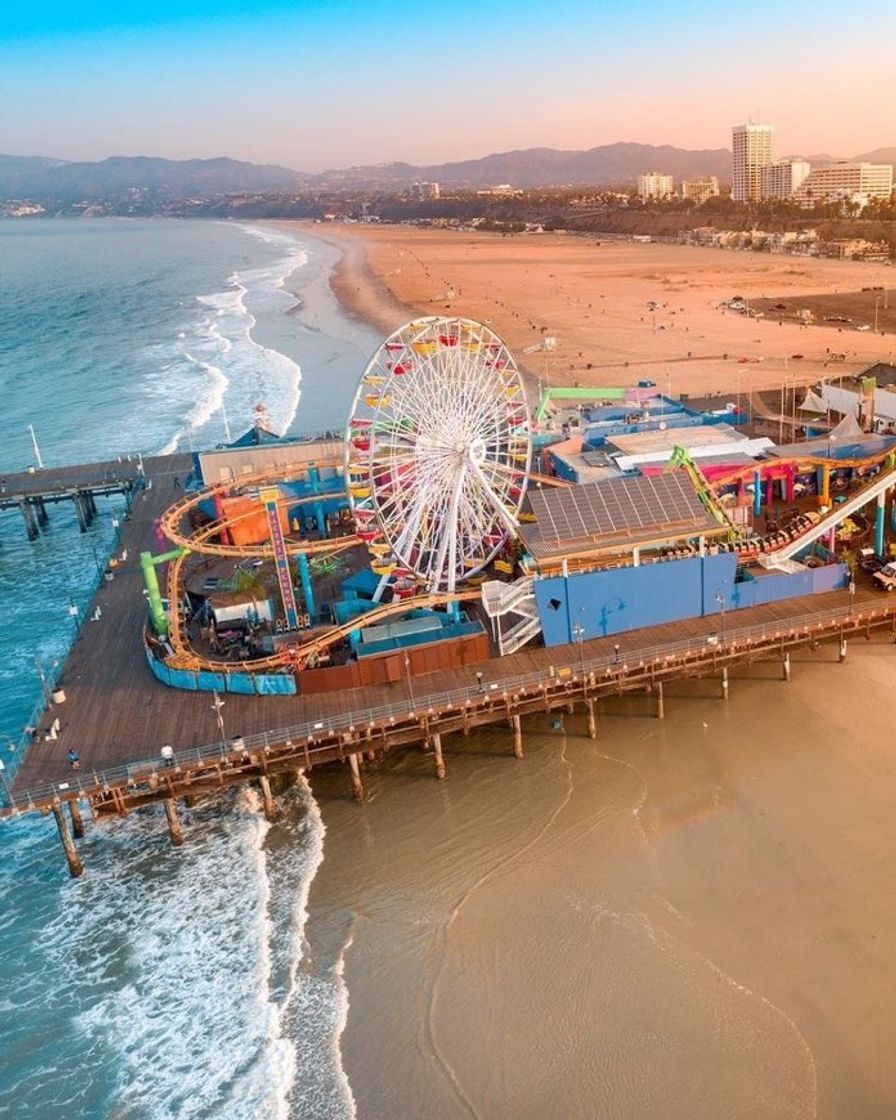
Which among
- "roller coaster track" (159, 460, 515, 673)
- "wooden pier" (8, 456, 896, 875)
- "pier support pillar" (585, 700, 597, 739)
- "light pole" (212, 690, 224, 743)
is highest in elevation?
"roller coaster track" (159, 460, 515, 673)

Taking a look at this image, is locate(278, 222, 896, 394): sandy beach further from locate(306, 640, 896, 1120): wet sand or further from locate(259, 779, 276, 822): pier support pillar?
locate(259, 779, 276, 822): pier support pillar

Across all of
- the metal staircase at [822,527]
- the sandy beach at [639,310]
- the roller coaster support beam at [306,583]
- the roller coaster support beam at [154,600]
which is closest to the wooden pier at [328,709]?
the roller coaster support beam at [154,600]

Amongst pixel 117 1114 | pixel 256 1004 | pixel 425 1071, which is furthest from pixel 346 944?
pixel 117 1114

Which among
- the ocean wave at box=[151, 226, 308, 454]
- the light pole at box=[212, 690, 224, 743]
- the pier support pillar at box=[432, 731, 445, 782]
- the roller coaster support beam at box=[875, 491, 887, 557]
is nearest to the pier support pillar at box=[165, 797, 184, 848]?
the light pole at box=[212, 690, 224, 743]

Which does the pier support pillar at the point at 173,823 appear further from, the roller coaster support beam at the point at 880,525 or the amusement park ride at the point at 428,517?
the roller coaster support beam at the point at 880,525

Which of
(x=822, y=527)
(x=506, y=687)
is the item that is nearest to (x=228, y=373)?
(x=822, y=527)
